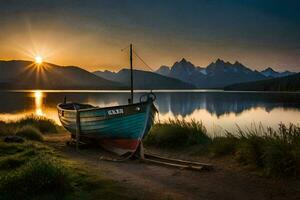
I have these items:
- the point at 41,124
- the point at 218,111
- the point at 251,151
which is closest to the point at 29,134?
the point at 41,124

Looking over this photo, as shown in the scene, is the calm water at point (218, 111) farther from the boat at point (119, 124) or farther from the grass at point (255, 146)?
the boat at point (119, 124)

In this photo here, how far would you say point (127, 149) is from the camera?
43.7 ft

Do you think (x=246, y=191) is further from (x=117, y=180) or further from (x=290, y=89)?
(x=290, y=89)

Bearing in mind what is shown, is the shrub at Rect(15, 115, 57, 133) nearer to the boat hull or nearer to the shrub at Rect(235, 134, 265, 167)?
the boat hull

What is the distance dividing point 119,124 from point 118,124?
59 mm

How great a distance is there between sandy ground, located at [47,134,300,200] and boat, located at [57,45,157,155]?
1301 mm

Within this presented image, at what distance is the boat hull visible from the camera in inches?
508

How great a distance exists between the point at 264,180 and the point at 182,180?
2.32 metres

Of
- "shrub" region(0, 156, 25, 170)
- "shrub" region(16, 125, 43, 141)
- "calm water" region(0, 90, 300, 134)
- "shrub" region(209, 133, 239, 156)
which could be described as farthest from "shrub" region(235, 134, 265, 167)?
"shrub" region(16, 125, 43, 141)

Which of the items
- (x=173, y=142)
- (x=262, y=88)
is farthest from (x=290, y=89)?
(x=173, y=142)

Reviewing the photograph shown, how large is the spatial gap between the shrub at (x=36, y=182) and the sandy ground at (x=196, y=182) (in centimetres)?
177

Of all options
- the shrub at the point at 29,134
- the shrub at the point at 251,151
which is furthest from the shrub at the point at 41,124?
the shrub at the point at 251,151

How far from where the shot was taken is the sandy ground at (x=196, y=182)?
323 inches

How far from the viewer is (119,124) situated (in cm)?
1351
